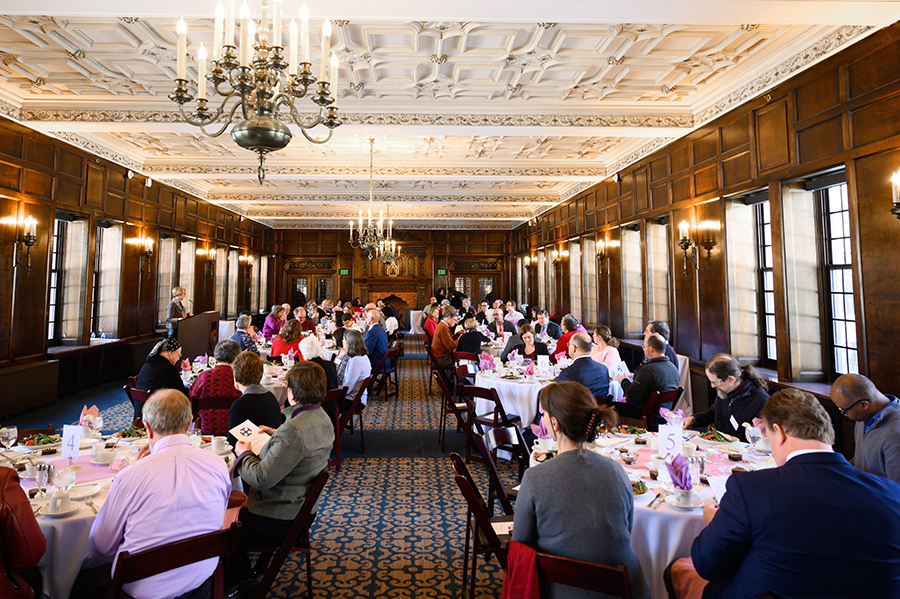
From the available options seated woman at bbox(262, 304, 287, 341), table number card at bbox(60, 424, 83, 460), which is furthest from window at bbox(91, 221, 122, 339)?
table number card at bbox(60, 424, 83, 460)

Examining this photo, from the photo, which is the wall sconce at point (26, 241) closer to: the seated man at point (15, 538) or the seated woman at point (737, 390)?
the seated man at point (15, 538)

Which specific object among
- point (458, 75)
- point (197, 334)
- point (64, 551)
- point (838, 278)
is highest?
point (458, 75)

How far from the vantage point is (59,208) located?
738 cm

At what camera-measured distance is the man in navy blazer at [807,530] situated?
1410 mm

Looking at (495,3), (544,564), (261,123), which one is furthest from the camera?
(495,3)

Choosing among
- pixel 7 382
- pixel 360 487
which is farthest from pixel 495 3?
pixel 7 382

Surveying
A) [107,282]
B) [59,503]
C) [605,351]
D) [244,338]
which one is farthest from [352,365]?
[107,282]

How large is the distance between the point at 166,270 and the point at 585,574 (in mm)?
11950

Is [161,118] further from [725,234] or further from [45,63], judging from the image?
[725,234]

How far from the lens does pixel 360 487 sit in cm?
439

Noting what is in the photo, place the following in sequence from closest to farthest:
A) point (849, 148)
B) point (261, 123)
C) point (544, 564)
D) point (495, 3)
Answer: point (544, 564)
point (261, 123)
point (495, 3)
point (849, 148)

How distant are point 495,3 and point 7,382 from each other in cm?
790

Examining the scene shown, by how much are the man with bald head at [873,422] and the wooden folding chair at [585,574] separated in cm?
204

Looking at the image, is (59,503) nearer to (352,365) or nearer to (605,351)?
(352,365)
